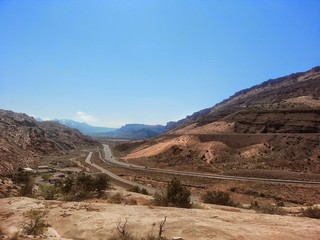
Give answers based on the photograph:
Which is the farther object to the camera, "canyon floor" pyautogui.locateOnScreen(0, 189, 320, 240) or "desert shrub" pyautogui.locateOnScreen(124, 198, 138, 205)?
"desert shrub" pyautogui.locateOnScreen(124, 198, 138, 205)

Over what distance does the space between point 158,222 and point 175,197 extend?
29.1ft

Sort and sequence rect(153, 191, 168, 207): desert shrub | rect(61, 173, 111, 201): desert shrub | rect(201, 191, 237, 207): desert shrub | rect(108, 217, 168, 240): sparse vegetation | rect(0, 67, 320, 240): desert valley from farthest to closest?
rect(61, 173, 111, 201): desert shrub < rect(201, 191, 237, 207): desert shrub < rect(153, 191, 168, 207): desert shrub < rect(0, 67, 320, 240): desert valley < rect(108, 217, 168, 240): sparse vegetation

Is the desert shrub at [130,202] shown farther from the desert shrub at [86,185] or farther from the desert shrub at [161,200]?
the desert shrub at [86,185]

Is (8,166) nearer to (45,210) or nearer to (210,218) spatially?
(45,210)

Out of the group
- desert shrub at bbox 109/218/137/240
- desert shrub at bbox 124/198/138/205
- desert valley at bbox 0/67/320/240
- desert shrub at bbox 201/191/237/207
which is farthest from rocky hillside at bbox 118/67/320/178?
desert shrub at bbox 109/218/137/240

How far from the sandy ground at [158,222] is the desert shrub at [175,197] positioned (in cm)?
434

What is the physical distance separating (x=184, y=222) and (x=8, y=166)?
5424 centimetres

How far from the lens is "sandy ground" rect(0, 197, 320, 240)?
15.6 metres

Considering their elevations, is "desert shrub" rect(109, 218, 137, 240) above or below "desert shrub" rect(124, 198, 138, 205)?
above

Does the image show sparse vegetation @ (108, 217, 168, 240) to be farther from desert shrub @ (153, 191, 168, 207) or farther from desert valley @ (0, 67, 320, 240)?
desert shrub @ (153, 191, 168, 207)

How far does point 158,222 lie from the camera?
1756cm

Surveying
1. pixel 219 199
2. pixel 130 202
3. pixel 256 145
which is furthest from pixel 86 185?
pixel 256 145

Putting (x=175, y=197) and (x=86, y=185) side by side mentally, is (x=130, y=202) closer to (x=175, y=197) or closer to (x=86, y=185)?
(x=175, y=197)

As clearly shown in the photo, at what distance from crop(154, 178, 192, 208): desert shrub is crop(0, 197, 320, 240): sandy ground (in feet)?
14.2
